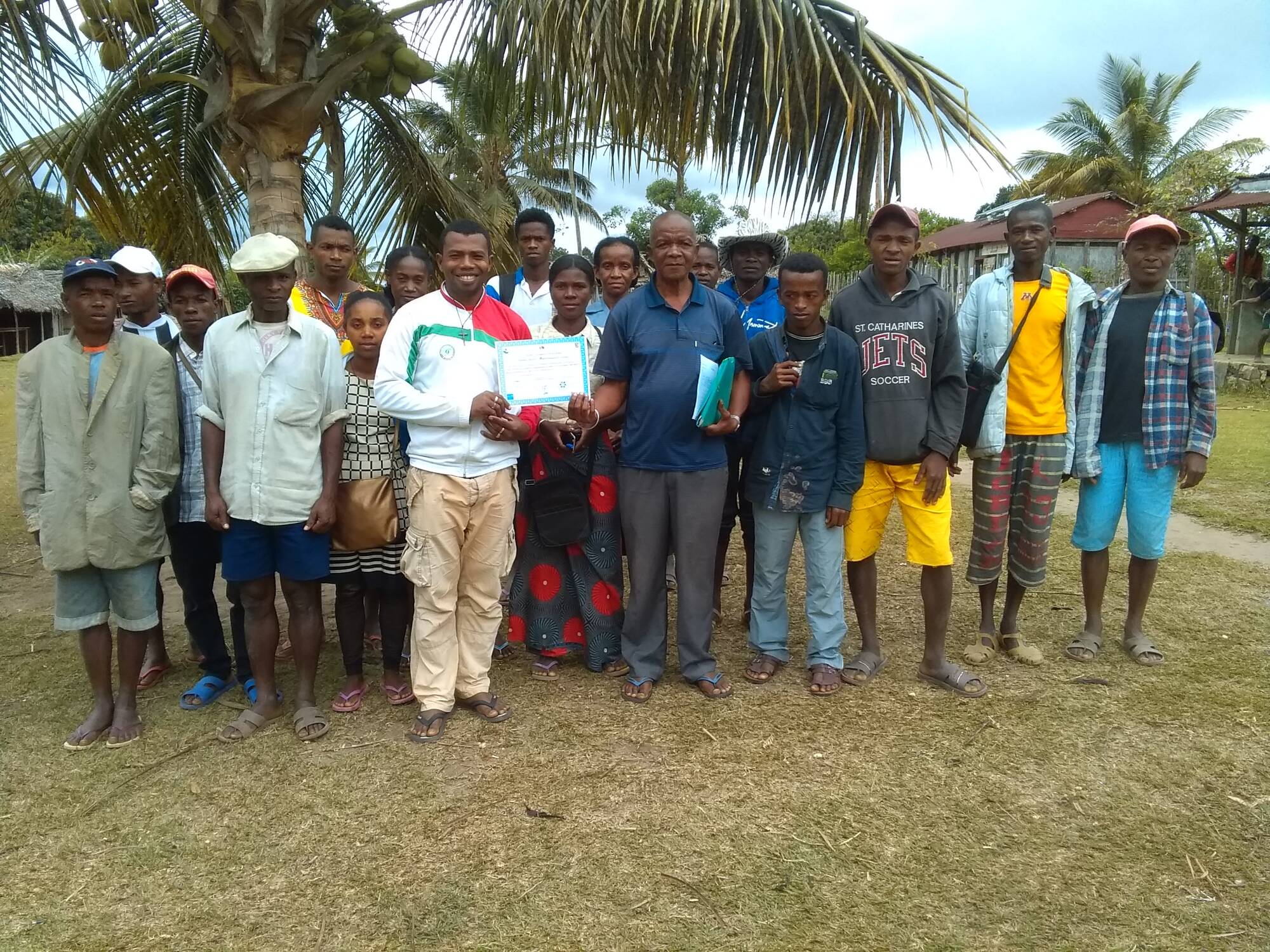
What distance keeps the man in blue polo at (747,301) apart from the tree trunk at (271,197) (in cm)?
242

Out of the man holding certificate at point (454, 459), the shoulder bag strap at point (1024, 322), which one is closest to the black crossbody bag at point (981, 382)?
the shoulder bag strap at point (1024, 322)

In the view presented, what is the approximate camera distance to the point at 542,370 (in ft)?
10.9

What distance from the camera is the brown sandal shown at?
3955 millimetres

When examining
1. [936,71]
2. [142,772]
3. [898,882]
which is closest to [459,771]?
[142,772]

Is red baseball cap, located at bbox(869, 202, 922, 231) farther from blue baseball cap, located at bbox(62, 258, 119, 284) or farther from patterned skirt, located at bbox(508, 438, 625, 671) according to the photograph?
blue baseball cap, located at bbox(62, 258, 119, 284)

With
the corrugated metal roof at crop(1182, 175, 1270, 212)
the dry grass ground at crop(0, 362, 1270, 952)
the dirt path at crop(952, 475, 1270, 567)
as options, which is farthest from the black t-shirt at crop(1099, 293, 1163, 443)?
the corrugated metal roof at crop(1182, 175, 1270, 212)

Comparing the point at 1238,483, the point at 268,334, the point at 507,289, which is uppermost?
the point at 507,289

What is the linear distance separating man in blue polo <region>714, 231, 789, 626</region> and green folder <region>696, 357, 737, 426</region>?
87 centimetres

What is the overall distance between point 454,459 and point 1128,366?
3130 millimetres

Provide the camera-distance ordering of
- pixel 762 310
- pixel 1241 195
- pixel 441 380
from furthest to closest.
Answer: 1. pixel 1241 195
2. pixel 762 310
3. pixel 441 380

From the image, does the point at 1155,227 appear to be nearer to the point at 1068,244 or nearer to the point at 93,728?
the point at 93,728

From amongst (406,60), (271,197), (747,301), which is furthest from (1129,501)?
(271,197)

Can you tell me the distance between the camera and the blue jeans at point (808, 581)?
3.86 meters

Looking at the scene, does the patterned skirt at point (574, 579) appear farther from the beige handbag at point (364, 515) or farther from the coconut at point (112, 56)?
the coconut at point (112, 56)
